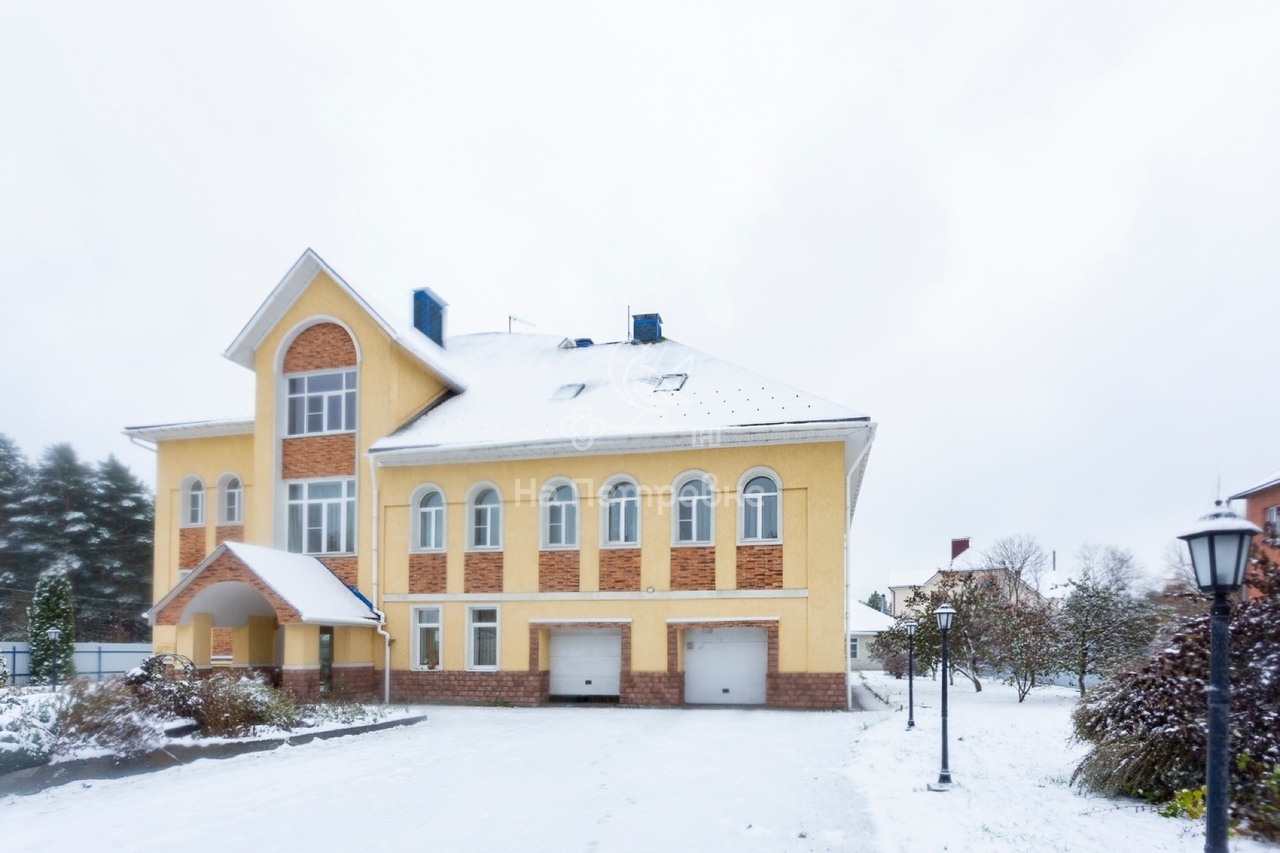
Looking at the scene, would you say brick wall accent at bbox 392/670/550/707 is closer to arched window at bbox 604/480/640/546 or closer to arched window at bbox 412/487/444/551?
arched window at bbox 412/487/444/551

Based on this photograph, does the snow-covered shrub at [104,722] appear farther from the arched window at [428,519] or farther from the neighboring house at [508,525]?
the arched window at [428,519]

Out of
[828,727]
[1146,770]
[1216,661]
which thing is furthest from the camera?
[828,727]

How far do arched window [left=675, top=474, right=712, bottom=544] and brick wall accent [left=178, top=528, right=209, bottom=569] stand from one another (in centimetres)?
1332

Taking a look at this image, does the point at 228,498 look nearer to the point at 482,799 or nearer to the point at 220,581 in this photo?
the point at 220,581

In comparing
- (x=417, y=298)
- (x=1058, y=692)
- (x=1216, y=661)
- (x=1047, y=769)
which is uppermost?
(x=417, y=298)

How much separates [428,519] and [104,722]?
36.7 feet

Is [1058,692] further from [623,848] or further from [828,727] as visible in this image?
[623,848]

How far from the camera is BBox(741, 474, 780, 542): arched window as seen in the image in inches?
828

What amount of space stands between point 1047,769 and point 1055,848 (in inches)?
178

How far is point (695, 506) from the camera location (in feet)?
70.5

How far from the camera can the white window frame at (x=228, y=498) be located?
25.8 m

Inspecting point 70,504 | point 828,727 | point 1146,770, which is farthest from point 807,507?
point 70,504

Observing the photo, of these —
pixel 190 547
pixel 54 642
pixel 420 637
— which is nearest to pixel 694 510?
pixel 420 637

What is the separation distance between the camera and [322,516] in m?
24.1
